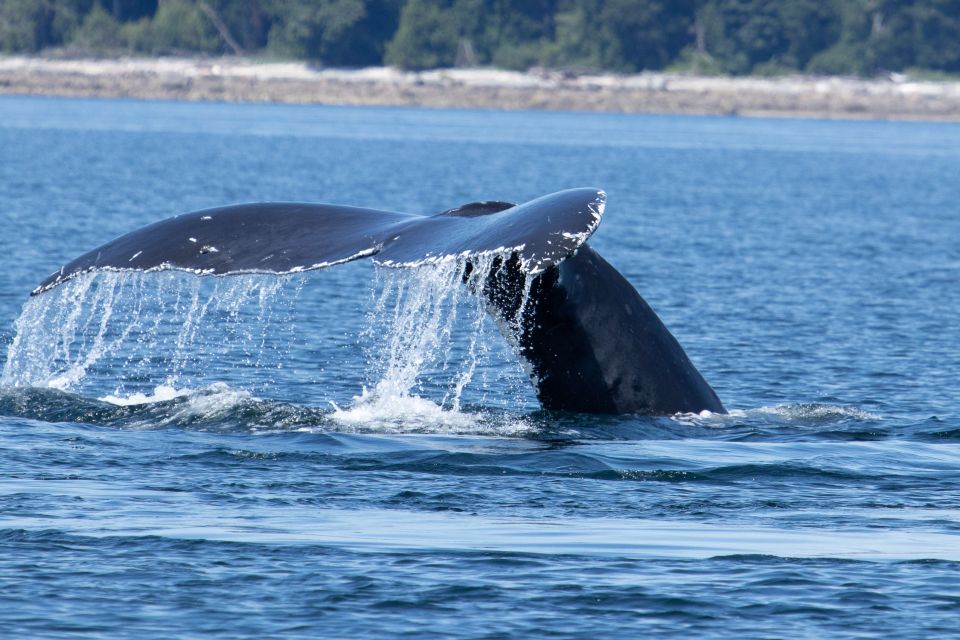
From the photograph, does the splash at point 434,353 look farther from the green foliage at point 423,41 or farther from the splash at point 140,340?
the green foliage at point 423,41

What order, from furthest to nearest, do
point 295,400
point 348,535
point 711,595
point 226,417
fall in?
point 295,400, point 226,417, point 348,535, point 711,595

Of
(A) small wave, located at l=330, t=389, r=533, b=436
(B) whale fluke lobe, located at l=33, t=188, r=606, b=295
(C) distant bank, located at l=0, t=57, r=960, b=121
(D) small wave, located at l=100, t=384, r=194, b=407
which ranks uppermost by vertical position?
(B) whale fluke lobe, located at l=33, t=188, r=606, b=295

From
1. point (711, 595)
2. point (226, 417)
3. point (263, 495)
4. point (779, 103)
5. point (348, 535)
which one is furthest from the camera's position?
point (779, 103)

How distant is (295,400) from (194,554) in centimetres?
481

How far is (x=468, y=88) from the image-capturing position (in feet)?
368

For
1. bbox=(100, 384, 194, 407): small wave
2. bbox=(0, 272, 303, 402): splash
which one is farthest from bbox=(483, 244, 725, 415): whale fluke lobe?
bbox=(100, 384, 194, 407): small wave

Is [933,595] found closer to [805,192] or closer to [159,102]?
[805,192]

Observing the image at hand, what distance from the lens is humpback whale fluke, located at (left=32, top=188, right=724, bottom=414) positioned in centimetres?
783

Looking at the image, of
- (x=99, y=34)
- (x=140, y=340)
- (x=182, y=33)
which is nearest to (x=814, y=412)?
(x=140, y=340)

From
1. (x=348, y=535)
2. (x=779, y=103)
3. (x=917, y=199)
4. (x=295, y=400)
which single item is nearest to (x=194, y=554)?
(x=348, y=535)

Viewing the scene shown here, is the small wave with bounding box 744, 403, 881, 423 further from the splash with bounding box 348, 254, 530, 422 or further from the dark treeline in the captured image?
the dark treeline

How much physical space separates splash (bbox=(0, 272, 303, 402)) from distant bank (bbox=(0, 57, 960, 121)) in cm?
9227

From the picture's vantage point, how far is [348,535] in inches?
327

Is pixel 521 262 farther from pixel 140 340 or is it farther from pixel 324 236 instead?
pixel 140 340
